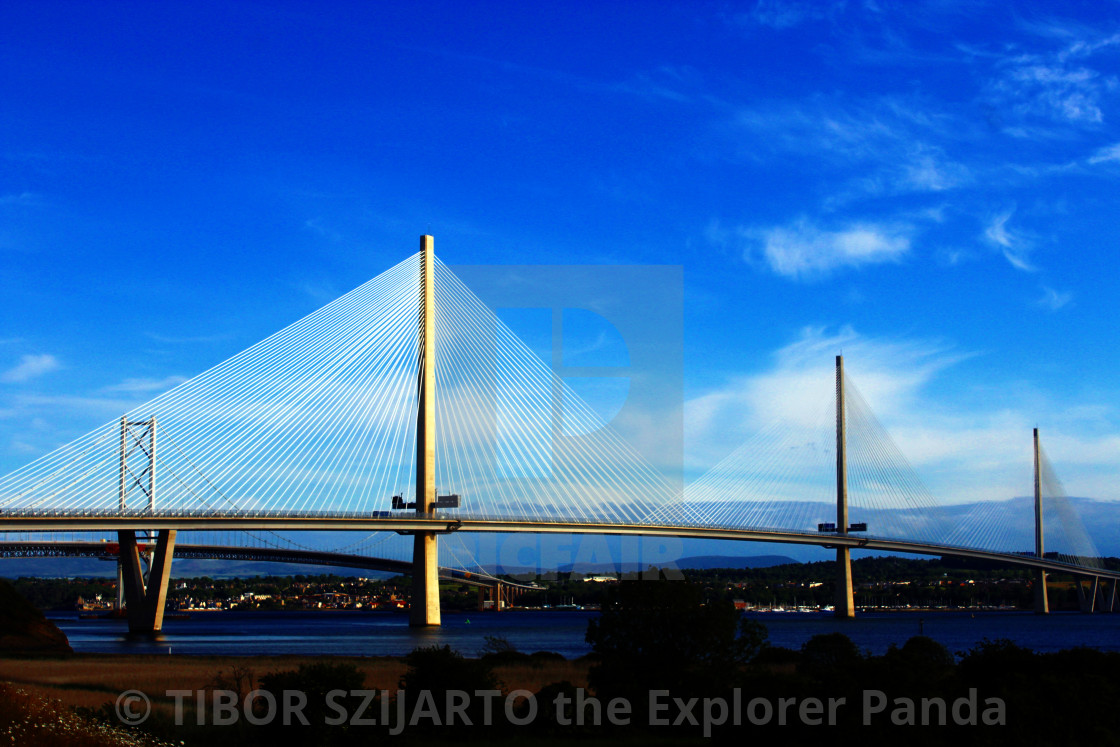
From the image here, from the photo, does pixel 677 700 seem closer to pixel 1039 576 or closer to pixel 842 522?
pixel 842 522

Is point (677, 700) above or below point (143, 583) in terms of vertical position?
above

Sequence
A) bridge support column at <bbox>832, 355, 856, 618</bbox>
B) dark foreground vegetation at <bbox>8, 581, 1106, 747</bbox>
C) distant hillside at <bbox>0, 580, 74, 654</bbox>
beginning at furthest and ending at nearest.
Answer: bridge support column at <bbox>832, 355, 856, 618</bbox>
distant hillside at <bbox>0, 580, 74, 654</bbox>
dark foreground vegetation at <bbox>8, 581, 1106, 747</bbox>

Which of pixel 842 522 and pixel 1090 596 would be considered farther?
pixel 1090 596

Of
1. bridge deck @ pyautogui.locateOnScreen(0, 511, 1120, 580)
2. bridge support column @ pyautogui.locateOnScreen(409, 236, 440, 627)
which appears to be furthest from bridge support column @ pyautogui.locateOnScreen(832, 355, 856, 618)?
bridge support column @ pyautogui.locateOnScreen(409, 236, 440, 627)

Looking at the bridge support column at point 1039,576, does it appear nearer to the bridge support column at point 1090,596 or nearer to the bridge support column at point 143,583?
the bridge support column at point 1090,596

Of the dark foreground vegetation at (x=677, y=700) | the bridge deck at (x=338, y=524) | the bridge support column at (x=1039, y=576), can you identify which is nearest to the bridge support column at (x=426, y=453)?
the bridge deck at (x=338, y=524)

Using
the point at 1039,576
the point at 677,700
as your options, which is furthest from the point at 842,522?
the point at 677,700

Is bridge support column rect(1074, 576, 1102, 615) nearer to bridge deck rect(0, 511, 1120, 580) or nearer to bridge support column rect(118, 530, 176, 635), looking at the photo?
bridge deck rect(0, 511, 1120, 580)
